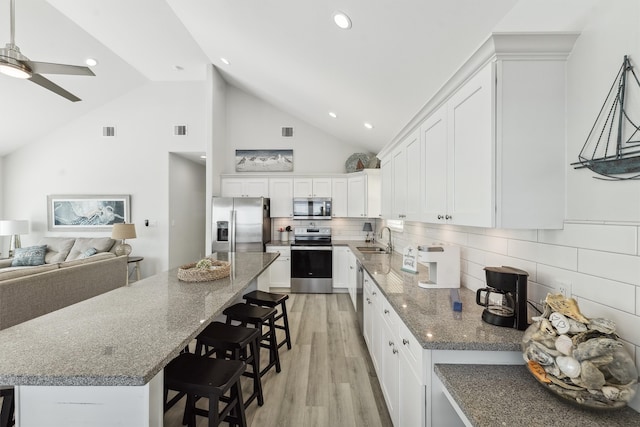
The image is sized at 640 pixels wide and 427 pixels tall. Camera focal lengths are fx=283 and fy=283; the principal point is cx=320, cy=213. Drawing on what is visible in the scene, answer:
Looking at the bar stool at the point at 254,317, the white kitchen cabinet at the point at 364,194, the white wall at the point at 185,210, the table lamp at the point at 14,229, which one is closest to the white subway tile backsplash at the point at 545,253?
the bar stool at the point at 254,317

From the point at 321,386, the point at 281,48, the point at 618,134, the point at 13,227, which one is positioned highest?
the point at 281,48

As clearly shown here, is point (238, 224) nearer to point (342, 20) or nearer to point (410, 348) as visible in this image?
point (342, 20)

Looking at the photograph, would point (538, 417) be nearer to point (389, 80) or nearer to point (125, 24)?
point (389, 80)

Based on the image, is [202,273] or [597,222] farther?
[202,273]

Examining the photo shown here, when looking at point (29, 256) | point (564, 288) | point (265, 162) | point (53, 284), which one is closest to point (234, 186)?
point (265, 162)

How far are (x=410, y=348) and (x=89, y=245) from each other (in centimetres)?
601

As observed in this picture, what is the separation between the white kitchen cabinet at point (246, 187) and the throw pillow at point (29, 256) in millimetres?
3464

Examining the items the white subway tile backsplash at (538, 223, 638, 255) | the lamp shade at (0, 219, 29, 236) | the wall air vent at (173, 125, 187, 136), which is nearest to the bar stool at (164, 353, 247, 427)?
the white subway tile backsplash at (538, 223, 638, 255)

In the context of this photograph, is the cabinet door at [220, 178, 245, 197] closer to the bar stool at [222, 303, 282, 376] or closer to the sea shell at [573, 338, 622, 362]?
the bar stool at [222, 303, 282, 376]

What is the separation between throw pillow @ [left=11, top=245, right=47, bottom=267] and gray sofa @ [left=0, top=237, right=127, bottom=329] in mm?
2548

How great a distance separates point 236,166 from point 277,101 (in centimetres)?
154

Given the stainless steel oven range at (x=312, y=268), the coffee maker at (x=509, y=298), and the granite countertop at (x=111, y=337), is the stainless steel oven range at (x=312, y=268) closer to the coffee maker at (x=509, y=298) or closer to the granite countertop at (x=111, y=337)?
the granite countertop at (x=111, y=337)

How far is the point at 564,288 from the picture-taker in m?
1.27

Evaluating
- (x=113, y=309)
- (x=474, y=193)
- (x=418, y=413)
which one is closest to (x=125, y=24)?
(x=113, y=309)
